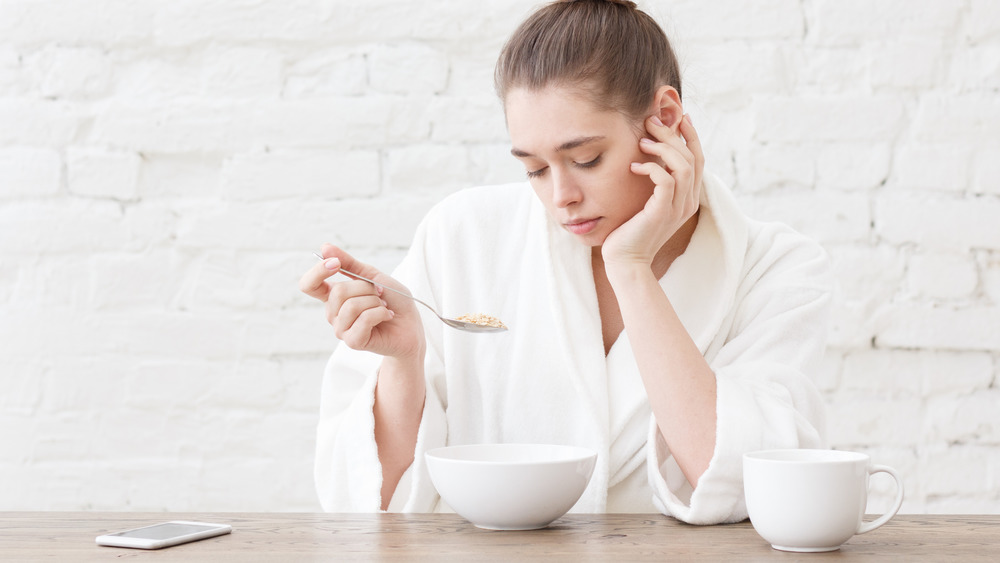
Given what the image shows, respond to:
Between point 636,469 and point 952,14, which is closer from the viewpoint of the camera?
point 636,469

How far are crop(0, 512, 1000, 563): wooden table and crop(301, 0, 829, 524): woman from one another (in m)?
0.12

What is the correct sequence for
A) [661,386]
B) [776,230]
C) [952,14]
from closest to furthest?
[661,386], [776,230], [952,14]

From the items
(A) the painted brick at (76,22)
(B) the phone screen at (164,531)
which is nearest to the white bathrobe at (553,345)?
(B) the phone screen at (164,531)

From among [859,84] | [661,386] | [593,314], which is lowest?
[661,386]

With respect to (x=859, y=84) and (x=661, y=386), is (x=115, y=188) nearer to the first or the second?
(x=661, y=386)

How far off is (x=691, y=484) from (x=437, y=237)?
566 mm

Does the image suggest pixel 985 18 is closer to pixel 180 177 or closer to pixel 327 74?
pixel 327 74

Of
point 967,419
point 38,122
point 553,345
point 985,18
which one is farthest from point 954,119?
point 38,122

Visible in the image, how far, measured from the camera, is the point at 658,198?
1.19m

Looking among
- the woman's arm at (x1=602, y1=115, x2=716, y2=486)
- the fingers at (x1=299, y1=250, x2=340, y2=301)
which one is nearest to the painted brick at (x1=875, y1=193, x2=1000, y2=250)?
the woman's arm at (x1=602, y1=115, x2=716, y2=486)

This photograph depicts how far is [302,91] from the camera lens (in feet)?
6.02

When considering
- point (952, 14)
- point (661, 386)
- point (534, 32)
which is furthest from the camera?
point (952, 14)

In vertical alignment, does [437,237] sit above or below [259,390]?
above

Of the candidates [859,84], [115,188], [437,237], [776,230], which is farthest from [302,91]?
[859,84]
